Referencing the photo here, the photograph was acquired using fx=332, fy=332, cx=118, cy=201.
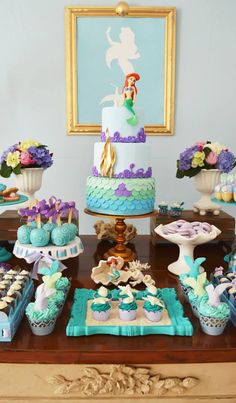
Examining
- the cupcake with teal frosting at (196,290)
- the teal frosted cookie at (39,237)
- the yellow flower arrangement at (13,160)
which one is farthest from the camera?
the yellow flower arrangement at (13,160)

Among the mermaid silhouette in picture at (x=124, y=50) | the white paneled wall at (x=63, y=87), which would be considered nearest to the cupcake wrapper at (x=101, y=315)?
the white paneled wall at (x=63, y=87)

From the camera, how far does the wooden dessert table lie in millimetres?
798

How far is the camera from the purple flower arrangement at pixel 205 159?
4.98 ft

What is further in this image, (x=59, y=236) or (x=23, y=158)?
(x=23, y=158)

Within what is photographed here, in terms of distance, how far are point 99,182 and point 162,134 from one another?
96 centimetres

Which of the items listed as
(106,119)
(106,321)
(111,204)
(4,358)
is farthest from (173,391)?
(106,119)

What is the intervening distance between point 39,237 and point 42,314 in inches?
12.8

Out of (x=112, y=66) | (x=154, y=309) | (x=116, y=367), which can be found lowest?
(x=116, y=367)

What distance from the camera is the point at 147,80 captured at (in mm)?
2053

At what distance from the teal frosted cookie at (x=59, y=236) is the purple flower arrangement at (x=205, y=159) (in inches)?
27.3

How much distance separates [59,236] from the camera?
1.13 meters

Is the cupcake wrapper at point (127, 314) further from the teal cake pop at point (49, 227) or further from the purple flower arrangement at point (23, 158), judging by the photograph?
the purple flower arrangement at point (23, 158)

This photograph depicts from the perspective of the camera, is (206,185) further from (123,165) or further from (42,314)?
(42,314)

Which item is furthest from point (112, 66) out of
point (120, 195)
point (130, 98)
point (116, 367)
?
point (116, 367)
